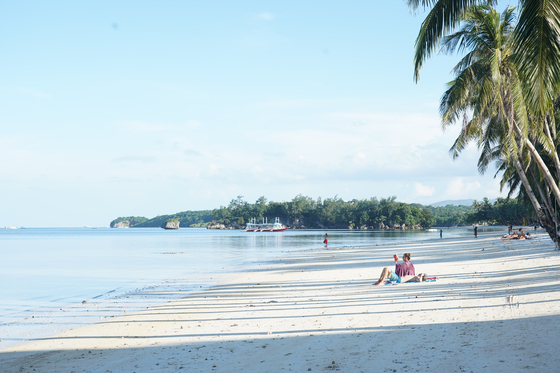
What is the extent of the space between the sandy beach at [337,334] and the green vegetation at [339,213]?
141286 mm

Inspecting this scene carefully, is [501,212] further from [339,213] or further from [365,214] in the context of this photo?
[339,213]

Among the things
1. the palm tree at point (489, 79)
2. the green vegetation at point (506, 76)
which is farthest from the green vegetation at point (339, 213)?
the palm tree at point (489, 79)

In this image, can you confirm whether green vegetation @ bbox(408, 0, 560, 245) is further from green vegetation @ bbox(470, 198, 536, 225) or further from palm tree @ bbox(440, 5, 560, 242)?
green vegetation @ bbox(470, 198, 536, 225)

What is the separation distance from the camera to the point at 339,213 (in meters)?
167

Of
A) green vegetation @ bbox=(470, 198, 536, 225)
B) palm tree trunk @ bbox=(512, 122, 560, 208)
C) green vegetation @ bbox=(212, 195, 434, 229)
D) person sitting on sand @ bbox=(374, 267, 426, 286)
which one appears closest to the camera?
person sitting on sand @ bbox=(374, 267, 426, 286)

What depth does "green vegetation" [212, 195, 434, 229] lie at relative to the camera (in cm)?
14888

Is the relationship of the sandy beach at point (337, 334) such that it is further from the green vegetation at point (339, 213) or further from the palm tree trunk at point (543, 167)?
the green vegetation at point (339, 213)

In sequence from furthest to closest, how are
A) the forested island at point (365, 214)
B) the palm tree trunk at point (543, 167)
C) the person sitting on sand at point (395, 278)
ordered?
the forested island at point (365, 214)
the palm tree trunk at point (543, 167)
the person sitting on sand at point (395, 278)

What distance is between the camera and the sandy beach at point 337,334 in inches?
212

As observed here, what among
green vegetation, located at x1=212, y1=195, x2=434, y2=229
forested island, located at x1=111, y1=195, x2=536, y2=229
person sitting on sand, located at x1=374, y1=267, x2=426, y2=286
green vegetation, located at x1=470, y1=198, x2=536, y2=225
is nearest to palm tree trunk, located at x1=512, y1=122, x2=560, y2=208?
person sitting on sand, located at x1=374, y1=267, x2=426, y2=286

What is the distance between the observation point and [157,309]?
454 inches

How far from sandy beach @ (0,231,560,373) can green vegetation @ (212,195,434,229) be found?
141 m

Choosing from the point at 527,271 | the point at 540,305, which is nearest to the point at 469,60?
the point at 527,271

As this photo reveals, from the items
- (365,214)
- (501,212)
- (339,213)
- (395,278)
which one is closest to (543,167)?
(395,278)
